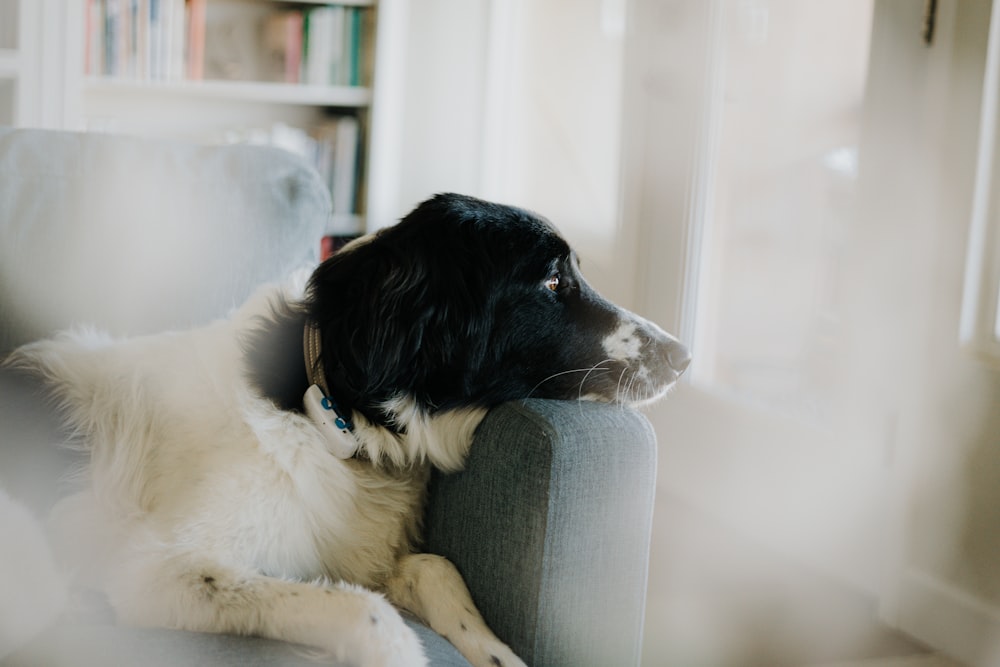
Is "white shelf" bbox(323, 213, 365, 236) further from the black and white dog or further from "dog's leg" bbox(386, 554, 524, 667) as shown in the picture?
"dog's leg" bbox(386, 554, 524, 667)

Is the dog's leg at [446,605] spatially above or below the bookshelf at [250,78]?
below

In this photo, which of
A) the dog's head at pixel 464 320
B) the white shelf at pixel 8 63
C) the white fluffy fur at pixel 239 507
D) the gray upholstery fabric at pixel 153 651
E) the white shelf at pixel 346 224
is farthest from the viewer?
the white shelf at pixel 346 224

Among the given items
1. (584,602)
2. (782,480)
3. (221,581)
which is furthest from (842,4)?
(221,581)

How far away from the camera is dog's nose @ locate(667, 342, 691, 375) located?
55.5 inches

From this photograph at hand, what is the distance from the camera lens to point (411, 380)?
4.18 feet

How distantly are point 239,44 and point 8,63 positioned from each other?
0.88 m

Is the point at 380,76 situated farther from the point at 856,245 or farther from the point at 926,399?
the point at 926,399

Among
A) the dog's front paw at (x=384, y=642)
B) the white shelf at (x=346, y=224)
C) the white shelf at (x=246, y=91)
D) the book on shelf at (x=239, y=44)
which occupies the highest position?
the book on shelf at (x=239, y=44)

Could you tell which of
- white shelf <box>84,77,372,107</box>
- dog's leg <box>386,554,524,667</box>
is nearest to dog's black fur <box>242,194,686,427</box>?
dog's leg <box>386,554,524,667</box>

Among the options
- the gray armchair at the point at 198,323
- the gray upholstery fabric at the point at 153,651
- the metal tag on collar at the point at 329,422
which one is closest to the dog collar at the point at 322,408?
the metal tag on collar at the point at 329,422

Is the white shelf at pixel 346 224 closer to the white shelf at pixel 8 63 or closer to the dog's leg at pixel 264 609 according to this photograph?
the white shelf at pixel 8 63

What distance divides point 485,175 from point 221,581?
2936 mm

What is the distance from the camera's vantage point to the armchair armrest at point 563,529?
1.12 m

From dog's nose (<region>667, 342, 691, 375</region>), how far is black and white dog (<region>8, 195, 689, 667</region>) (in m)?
0.03
